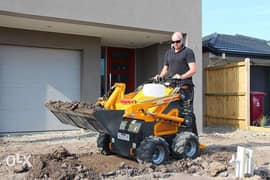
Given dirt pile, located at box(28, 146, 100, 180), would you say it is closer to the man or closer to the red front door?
the man

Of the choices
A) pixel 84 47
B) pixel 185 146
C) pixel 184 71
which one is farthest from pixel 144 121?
pixel 84 47

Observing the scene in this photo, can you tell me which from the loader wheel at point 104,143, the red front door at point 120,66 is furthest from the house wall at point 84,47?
the loader wheel at point 104,143

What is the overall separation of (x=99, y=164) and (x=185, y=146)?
5.16 ft

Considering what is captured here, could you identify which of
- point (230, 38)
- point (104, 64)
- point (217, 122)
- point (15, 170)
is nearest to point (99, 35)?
point (104, 64)

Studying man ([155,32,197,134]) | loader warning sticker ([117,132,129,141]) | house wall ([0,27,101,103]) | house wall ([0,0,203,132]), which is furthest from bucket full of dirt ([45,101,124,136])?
house wall ([0,27,101,103])

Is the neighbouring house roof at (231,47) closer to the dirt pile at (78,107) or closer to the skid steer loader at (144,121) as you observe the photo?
the skid steer loader at (144,121)

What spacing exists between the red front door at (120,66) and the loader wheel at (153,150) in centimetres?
747

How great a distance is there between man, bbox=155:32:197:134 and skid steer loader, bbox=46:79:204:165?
0.34 ft

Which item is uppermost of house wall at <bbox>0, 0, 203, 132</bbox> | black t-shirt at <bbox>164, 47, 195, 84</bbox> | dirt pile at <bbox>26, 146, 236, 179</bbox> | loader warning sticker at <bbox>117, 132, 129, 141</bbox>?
house wall at <bbox>0, 0, 203, 132</bbox>

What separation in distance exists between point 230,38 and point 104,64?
7409 millimetres

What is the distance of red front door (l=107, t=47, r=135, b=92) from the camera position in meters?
14.0

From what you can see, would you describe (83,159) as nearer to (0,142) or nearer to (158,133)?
(158,133)

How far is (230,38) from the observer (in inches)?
716

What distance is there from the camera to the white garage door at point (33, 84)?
10.7 m
